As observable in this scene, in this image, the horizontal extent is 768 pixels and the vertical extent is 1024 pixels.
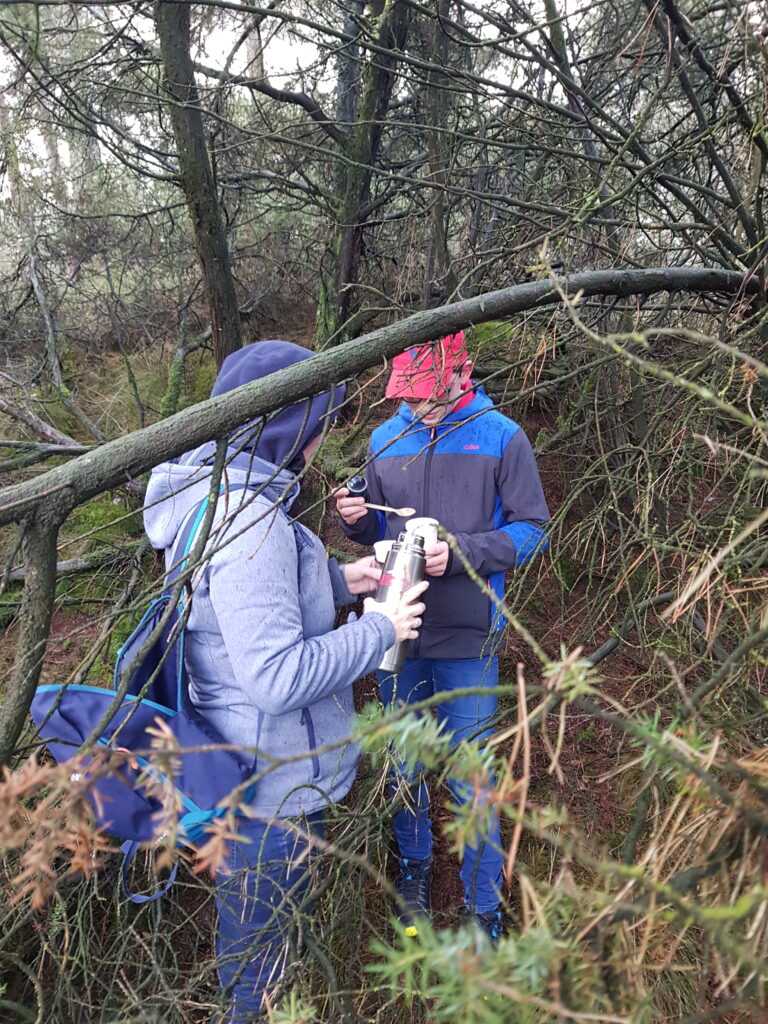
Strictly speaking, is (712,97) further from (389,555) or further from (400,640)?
(400,640)

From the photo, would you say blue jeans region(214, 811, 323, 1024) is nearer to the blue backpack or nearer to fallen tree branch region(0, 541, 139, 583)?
the blue backpack

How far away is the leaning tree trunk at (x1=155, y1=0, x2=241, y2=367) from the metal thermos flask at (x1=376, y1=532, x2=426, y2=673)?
2408mm

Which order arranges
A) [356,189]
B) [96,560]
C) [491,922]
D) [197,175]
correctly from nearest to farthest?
[491,922] → [96,560] → [197,175] → [356,189]

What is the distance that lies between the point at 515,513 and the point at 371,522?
1.83 feet

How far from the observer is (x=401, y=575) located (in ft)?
5.47

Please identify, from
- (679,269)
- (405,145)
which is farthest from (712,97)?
(405,145)

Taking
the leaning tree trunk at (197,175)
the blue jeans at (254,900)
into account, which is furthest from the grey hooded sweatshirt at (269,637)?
the leaning tree trunk at (197,175)

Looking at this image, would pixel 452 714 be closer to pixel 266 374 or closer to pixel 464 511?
pixel 464 511

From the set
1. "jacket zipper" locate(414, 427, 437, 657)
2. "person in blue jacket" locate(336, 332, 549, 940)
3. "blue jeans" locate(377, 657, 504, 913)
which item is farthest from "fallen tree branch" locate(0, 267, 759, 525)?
"blue jeans" locate(377, 657, 504, 913)

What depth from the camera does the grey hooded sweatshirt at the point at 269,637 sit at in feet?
4.39

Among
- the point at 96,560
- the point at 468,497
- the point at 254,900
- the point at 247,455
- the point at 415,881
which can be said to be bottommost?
the point at 415,881

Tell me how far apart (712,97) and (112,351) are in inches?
237

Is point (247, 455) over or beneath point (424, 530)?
over

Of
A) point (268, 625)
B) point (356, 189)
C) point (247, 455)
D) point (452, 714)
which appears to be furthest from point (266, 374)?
point (356, 189)
